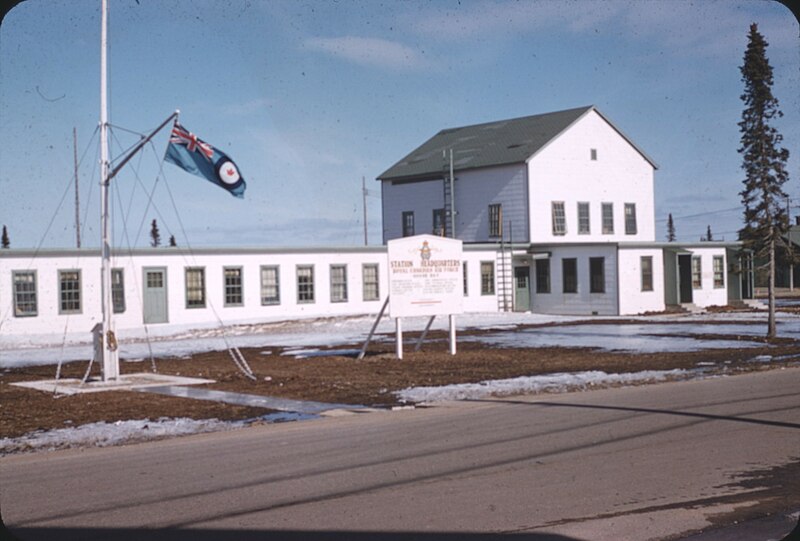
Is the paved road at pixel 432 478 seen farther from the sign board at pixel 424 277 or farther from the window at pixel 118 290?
the window at pixel 118 290

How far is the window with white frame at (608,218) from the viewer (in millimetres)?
50094

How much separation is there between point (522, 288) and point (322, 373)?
26299 millimetres

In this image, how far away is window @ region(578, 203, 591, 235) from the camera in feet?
161

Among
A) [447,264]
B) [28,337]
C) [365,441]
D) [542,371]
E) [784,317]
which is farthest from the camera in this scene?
[784,317]

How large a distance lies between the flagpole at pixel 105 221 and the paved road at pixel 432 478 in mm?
7506

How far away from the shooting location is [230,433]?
12734mm

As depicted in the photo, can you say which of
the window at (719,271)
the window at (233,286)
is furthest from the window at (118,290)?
the window at (719,271)

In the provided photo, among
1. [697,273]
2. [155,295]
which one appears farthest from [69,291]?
[697,273]

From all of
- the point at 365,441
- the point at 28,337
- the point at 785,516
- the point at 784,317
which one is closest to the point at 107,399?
the point at 365,441

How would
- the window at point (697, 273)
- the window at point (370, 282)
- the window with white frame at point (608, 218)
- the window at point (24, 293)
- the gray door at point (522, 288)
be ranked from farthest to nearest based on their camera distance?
the window with white frame at point (608, 218) < the window at point (697, 273) < the gray door at point (522, 288) < the window at point (370, 282) < the window at point (24, 293)

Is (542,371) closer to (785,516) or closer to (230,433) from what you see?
(230,433)

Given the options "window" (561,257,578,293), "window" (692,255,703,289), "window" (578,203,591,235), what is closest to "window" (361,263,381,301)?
"window" (561,257,578,293)

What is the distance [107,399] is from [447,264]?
10.6 meters

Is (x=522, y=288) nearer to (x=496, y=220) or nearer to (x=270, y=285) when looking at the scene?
(x=496, y=220)
